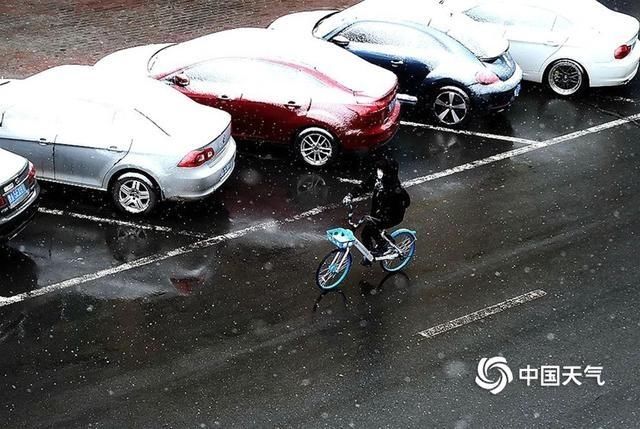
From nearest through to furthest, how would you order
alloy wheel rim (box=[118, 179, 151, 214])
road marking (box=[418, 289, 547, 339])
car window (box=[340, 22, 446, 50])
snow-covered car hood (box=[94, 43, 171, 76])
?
road marking (box=[418, 289, 547, 339]), alloy wheel rim (box=[118, 179, 151, 214]), snow-covered car hood (box=[94, 43, 171, 76]), car window (box=[340, 22, 446, 50])

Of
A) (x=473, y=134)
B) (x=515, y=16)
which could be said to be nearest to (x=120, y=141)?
(x=473, y=134)

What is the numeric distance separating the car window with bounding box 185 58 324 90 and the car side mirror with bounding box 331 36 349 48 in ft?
6.25

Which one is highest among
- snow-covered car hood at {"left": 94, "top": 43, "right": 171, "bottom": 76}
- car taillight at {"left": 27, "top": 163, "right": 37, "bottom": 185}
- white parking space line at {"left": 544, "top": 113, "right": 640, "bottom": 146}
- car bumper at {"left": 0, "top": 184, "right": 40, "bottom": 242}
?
car taillight at {"left": 27, "top": 163, "right": 37, "bottom": 185}

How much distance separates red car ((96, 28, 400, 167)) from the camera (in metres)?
12.6

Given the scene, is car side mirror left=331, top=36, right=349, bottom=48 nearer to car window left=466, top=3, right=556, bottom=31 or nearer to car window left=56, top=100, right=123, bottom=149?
car window left=466, top=3, right=556, bottom=31

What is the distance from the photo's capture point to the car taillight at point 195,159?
11.1m

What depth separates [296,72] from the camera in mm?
12734

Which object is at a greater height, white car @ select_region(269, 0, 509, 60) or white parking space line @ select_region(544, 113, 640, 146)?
white car @ select_region(269, 0, 509, 60)

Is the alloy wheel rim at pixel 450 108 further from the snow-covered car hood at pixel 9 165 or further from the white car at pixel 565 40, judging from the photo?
the snow-covered car hood at pixel 9 165

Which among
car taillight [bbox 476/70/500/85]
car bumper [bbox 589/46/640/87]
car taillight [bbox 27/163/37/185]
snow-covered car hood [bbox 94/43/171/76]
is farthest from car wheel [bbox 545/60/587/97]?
car taillight [bbox 27/163/37/185]

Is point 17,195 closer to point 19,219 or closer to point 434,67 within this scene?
point 19,219

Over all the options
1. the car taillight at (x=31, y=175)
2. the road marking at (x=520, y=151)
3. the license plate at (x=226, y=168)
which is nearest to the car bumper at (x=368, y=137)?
the road marking at (x=520, y=151)

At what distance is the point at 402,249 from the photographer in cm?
1038

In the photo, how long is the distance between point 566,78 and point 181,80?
6.64 meters
